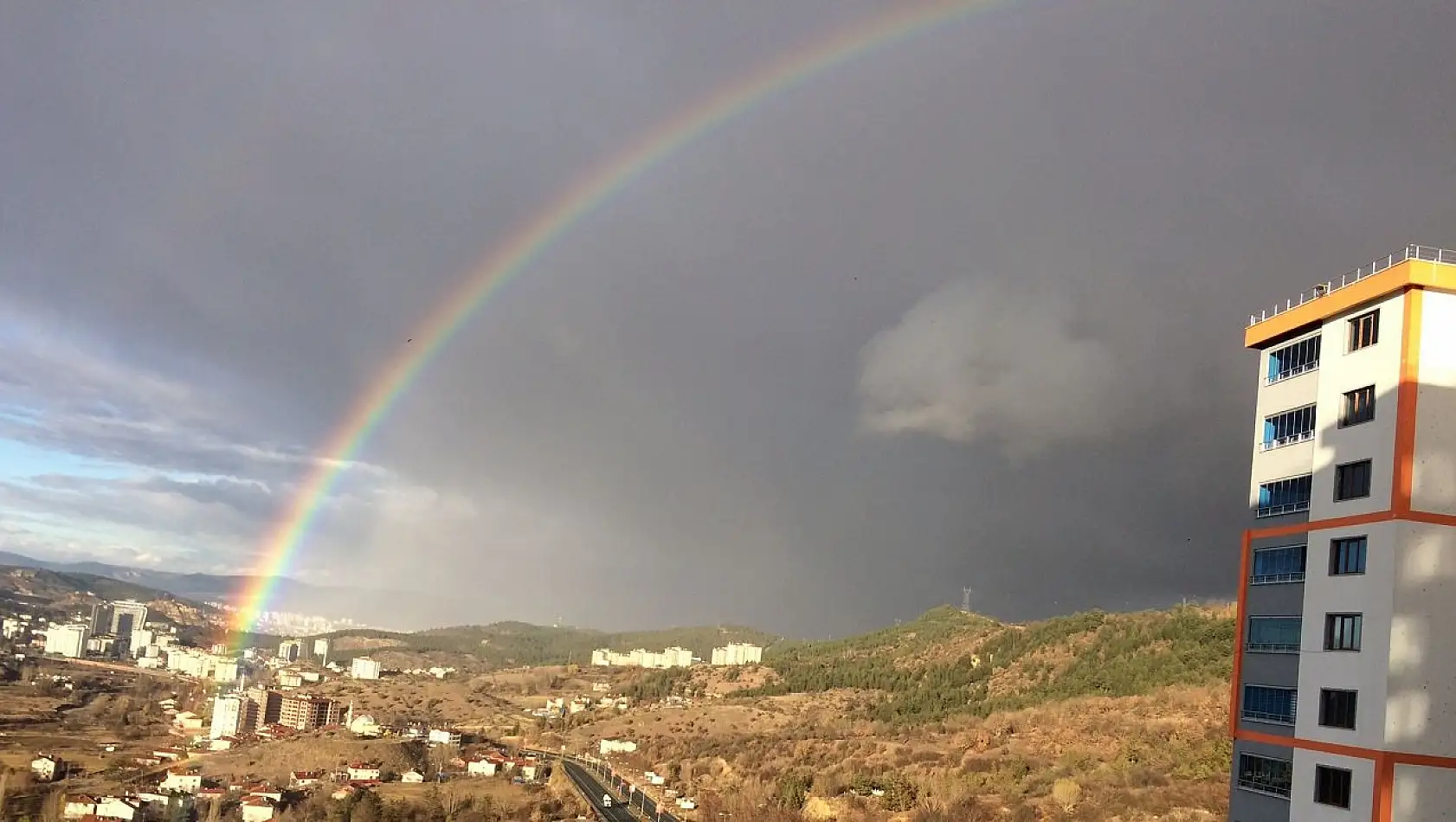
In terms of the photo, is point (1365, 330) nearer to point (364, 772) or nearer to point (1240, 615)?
point (1240, 615)

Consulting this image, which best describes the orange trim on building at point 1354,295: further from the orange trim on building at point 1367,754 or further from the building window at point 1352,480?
the orange trim on building at point 1367,754

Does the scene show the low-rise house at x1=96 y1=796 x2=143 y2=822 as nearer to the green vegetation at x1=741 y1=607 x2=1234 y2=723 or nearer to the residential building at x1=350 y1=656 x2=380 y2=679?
the green vegetation at x1=741 y1=607 x2=1234 y2=723

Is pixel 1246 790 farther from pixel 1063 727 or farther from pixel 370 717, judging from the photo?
pixel 370 717

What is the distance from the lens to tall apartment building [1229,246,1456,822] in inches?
914

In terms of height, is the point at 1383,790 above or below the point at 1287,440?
below

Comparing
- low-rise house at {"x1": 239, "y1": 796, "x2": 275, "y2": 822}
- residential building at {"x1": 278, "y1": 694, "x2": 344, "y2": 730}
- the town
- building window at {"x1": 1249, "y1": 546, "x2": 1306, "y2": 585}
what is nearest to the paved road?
the town

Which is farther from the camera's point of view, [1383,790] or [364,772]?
[364,772]

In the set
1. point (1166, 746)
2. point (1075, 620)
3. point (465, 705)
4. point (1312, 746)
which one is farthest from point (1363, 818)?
point (465, 705)

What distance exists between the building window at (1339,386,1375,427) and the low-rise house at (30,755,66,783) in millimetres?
66419

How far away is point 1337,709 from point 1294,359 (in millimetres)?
9117

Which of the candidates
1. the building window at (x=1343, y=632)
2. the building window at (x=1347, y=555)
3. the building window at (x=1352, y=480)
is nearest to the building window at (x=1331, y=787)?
the building window at (x=1343, y=632)

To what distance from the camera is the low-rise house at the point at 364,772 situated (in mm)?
73856

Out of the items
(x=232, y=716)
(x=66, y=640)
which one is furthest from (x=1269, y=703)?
(x=66, y=640)

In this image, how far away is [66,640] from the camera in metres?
130
